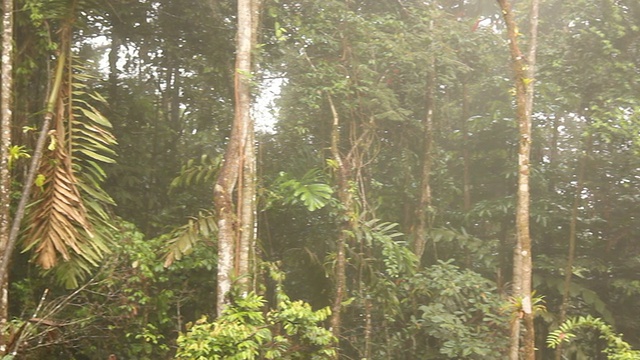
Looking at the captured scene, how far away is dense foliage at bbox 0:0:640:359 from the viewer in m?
5.80

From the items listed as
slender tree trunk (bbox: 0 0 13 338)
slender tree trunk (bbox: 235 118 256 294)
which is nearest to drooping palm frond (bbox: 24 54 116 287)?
slender tree trunk (bbox: 0 0 13 338)

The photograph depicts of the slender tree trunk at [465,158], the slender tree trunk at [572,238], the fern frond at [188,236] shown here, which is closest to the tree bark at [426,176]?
the slender tree trunk at [465,158]

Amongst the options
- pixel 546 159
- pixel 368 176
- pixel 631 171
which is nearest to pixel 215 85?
pixel 368 176

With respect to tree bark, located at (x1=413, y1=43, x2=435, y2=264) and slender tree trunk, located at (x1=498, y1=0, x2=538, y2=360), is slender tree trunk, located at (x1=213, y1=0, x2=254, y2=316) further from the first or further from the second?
tree bark, located at (x1=413, y1=43, x2=435, y2=264)

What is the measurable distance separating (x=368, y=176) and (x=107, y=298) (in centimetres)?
365

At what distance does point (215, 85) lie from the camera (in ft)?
26.5

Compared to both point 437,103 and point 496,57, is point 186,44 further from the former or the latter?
point 496,57

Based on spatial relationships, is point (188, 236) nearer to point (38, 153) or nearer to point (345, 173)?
point (38, 153)

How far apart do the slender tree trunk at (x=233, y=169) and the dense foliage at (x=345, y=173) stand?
0.34 metres

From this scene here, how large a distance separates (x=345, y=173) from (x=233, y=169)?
6.47ft

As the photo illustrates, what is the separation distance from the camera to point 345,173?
23.4ft

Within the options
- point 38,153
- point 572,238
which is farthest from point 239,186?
point 572,238

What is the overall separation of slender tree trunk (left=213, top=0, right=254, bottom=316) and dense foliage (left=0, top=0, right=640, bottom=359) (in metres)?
0.34

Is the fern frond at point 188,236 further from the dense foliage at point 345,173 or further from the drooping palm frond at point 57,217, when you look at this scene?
the drooping palm frond at point 57,217
